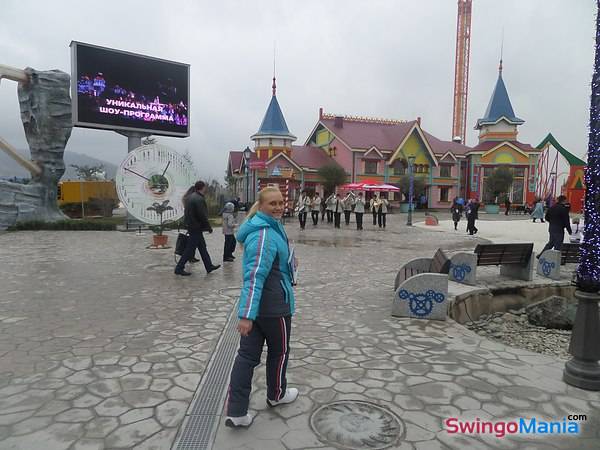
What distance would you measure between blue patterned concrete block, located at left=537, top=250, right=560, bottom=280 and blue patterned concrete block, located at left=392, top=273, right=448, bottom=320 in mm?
4275

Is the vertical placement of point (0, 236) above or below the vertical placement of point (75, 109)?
below

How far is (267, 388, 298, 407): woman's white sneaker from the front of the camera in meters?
3.08

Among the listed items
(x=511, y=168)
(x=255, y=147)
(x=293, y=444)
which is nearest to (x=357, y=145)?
(x=255, y=147)

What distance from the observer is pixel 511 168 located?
1617 inches

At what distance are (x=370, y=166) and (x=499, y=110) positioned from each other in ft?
53.8

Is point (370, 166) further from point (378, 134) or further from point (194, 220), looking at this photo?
point (194, 220)

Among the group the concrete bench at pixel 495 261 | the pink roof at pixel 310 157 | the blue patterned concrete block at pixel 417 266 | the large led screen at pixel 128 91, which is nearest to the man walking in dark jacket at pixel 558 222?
the concrete bench at pixel 495 261

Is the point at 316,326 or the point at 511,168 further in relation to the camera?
the point at 511,168

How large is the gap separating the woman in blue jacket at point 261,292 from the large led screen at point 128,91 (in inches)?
663

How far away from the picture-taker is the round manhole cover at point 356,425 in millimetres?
2680

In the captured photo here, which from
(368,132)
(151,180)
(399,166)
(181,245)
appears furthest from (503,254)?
(368,132)

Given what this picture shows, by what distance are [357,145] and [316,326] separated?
35.1 meters

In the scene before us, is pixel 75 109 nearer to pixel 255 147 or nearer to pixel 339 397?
pixel 339 397

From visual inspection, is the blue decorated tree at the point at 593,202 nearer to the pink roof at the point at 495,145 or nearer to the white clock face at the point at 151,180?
the white clock face at the point at 151,180
